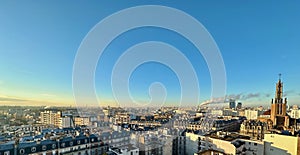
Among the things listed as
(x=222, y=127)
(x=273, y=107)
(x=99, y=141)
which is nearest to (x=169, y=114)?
(x=222, y=127)

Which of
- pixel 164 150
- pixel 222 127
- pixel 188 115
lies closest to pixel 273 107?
pixel 222 127

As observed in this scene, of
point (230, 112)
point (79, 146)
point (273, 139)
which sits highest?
point (273, 139)

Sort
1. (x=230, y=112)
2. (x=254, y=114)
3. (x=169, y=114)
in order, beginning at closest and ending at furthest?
(x=169, y=114) → (x=254, y=114) → (x=230, y=112)

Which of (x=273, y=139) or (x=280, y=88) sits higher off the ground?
(x=280, y=88)

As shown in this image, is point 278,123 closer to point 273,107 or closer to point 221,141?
point 273,107

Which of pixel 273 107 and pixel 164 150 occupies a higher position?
pixel 273 107

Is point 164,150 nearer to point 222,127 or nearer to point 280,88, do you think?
point 222,127

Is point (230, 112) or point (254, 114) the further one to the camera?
point (230, 112)

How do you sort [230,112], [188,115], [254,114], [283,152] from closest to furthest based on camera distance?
[283,152]
[188,115]
[254,114]
[230,112]

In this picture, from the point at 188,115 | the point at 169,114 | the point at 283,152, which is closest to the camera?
the point at 283,152
